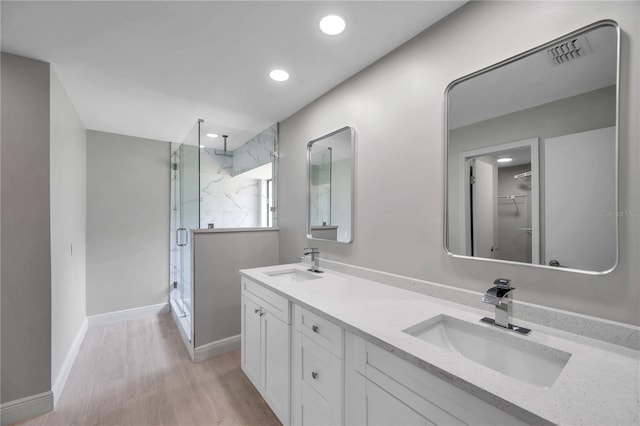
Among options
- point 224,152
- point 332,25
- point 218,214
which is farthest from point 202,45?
point 218,214

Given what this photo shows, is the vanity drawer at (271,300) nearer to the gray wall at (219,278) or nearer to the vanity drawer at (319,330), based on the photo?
the vanity drawer at (319,330)

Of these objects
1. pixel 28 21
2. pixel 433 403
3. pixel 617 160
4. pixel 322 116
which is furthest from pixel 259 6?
pixel 433 403

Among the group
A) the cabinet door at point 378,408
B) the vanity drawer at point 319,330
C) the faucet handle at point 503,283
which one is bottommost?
the cabinet door at point 378,408

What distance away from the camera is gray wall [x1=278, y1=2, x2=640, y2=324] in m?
0.93

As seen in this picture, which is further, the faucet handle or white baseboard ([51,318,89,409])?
A: white baseboard ([51,318,89,409])

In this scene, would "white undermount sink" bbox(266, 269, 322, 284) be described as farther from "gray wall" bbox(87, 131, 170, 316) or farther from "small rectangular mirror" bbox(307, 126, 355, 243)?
"gray wall" bbox(87, 131, 170, 316)

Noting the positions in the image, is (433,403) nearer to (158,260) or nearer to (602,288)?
(602,288)

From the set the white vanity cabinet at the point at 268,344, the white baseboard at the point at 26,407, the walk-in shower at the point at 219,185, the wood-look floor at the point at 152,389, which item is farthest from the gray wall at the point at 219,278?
the white baseboard at the point at 26,407

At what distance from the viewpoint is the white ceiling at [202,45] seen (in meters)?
1.42

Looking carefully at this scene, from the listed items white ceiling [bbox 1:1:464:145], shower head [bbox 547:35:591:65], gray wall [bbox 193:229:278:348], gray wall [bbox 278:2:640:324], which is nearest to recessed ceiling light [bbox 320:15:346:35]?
white ceiling [bbox 1:1:464:145]

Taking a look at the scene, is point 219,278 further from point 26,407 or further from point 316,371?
point 316,371

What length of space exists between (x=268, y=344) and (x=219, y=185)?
1740 millimetres

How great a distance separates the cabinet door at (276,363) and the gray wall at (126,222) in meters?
2.69

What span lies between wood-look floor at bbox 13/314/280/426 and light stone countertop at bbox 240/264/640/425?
111 centimetres
